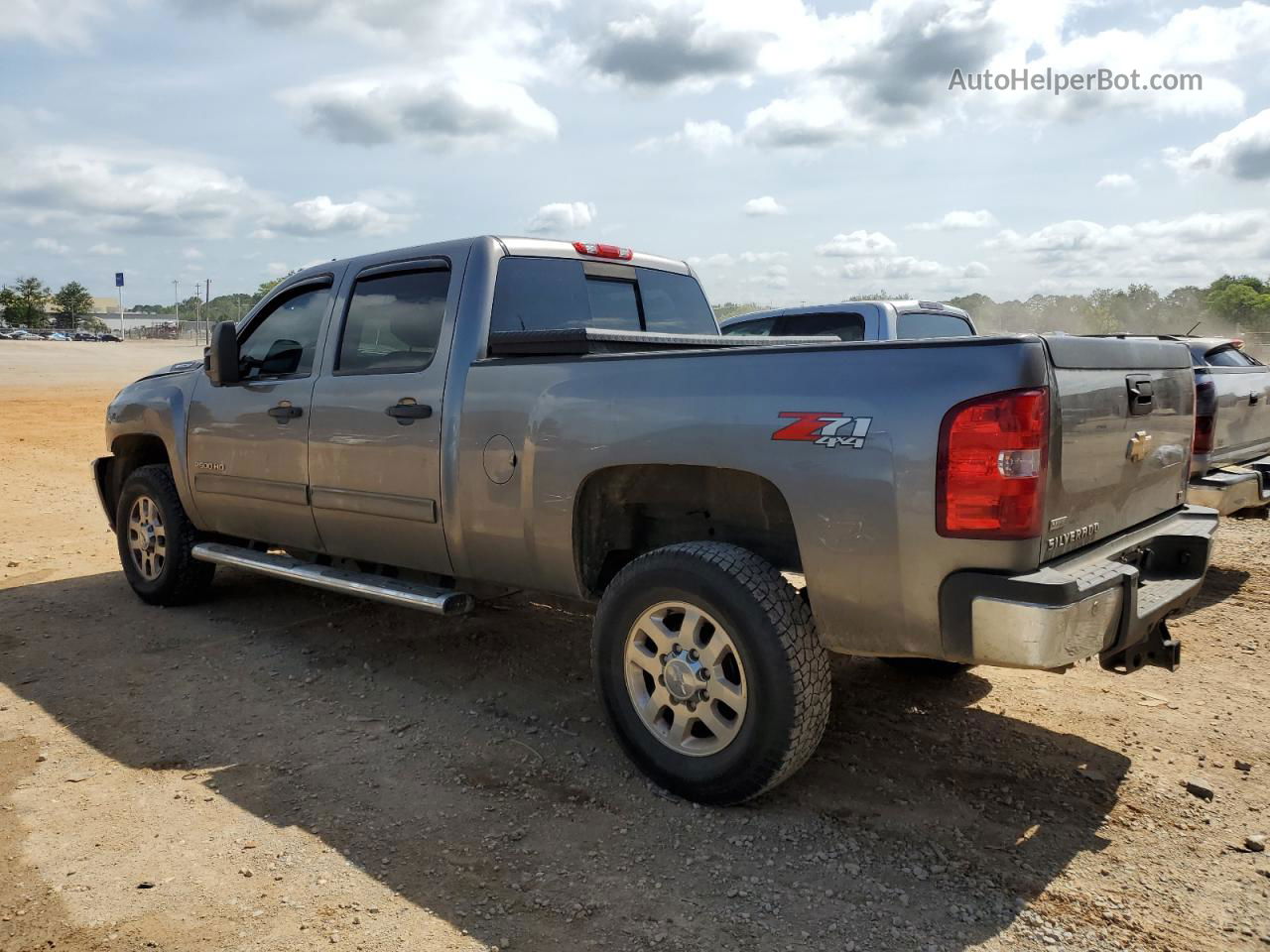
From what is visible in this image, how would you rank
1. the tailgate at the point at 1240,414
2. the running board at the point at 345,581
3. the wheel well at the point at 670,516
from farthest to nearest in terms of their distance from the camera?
the tailgate at the point at 1240,414, the running board at the point at 345,581, the wheel well at the point at 670,516

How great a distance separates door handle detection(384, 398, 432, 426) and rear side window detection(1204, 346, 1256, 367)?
4.89 m

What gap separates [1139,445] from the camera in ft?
11.2

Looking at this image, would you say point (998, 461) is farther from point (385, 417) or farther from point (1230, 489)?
point (1230, 489)

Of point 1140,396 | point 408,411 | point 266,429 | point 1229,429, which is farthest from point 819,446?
point 1229,429

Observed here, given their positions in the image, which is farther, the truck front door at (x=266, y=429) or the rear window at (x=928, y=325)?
the rear window at (x=928, y=325)

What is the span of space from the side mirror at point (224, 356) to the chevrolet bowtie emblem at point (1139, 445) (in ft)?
14.0

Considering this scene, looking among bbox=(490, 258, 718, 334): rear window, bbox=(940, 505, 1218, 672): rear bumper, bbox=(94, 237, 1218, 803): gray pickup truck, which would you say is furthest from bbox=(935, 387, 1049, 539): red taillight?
bbox=(490, 258, 718, 334): rear window

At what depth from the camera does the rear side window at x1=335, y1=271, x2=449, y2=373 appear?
448 cm

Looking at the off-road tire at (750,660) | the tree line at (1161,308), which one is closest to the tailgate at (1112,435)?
the off-road tire at (750,660)

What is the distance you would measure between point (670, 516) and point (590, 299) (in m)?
1.39

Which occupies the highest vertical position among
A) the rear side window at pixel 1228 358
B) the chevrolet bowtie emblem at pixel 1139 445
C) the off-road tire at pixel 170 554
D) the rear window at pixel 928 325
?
the rear window at pixel 928 325

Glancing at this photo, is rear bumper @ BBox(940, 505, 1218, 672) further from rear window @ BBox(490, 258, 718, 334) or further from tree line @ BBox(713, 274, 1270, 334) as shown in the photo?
tree line @ BBox(713, 274, 1270, 334)

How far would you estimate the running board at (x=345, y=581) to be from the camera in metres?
4.28

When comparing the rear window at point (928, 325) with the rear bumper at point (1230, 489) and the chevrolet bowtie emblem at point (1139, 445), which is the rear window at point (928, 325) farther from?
the chevrolet bowtie emblem at point (1139, 445)
